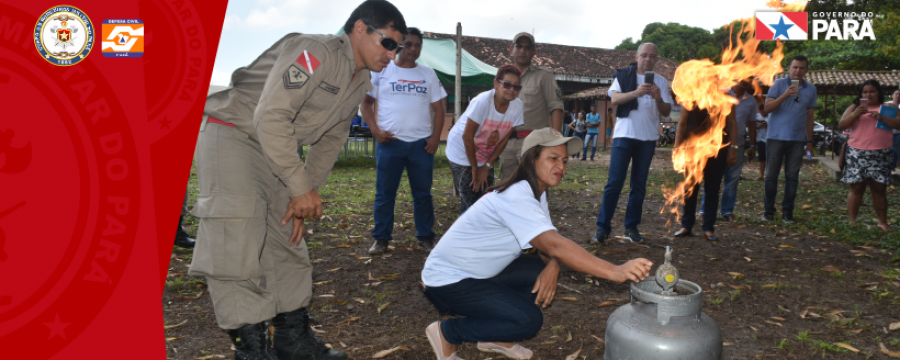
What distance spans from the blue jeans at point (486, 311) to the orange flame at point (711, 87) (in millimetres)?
3851

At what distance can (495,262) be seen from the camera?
3.40 metres

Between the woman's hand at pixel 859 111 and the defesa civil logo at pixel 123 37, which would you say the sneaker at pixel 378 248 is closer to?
the defesa civil logo at pixel 123 37

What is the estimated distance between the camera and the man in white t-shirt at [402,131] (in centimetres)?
596

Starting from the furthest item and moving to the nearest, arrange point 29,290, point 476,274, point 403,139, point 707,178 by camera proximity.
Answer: point 707,178
point 403,139
point 29,290
point 476,274

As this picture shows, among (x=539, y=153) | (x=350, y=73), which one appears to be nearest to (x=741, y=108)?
(x=539, y=153)

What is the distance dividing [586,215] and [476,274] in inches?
221

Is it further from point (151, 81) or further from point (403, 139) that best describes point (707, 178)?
point (151, 81)

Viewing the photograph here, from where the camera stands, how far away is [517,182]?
10.9 ft

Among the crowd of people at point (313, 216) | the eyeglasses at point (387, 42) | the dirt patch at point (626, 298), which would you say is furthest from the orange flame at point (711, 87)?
the eyeglasses at point (387, 42)

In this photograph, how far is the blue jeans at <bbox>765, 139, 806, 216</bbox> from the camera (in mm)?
7867

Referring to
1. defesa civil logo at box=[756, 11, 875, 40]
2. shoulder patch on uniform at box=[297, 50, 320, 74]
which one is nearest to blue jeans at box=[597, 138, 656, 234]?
shoulder patch on uniform at box=[297, 50, 320, 74]

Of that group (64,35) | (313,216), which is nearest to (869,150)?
(313,216)

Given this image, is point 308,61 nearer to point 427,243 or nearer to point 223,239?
point 223,239

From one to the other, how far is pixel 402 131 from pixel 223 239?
320 cm
